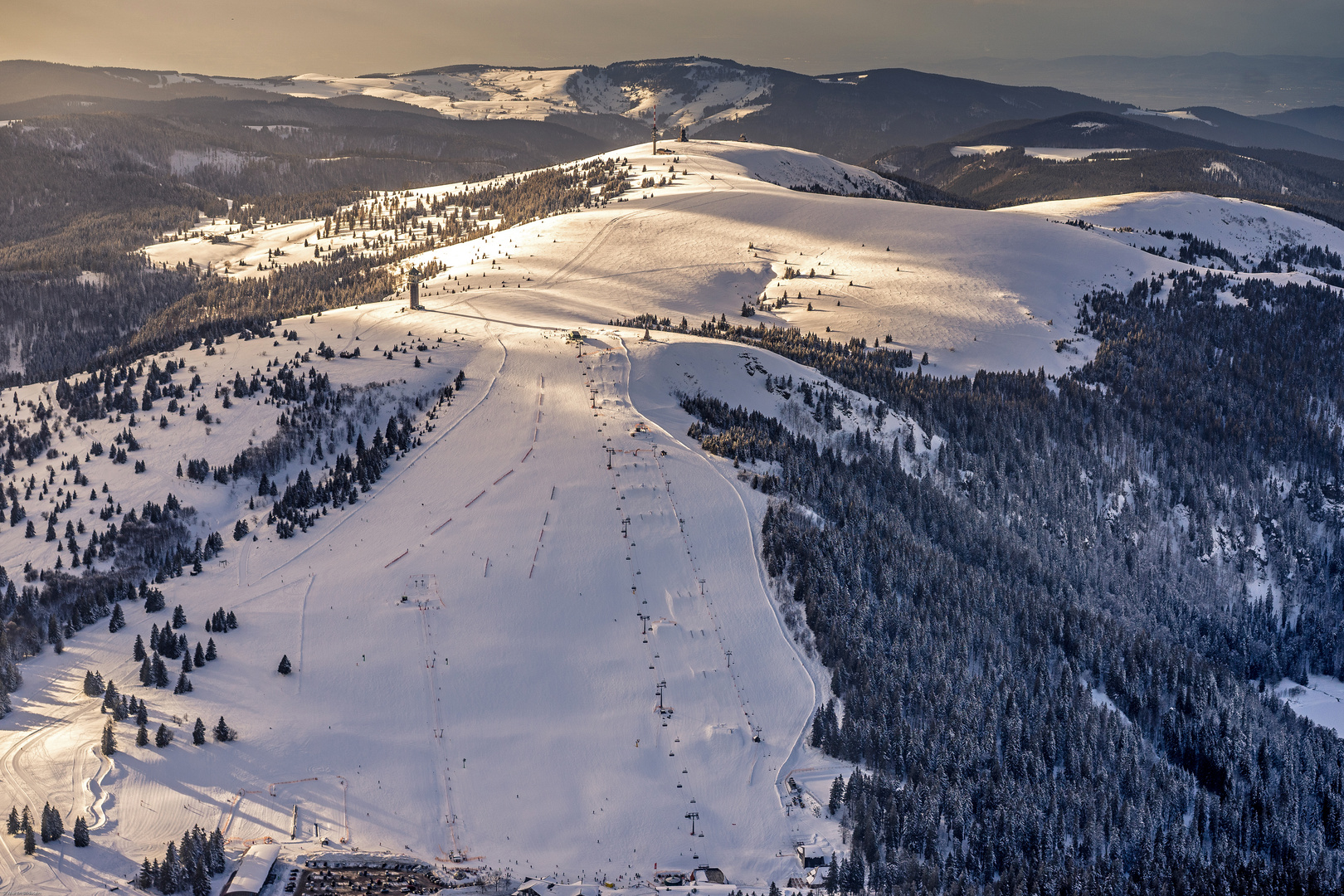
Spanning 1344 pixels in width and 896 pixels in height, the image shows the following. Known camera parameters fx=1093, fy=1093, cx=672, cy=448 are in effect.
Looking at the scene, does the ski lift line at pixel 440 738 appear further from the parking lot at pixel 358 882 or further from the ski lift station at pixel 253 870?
the ski lift station at pixel 253 870

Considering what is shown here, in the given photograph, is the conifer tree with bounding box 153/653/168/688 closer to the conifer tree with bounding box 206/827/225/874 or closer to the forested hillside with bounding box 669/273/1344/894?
the conifer tree with bounding box 206/827/225/874

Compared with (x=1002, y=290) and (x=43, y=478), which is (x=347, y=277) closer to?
(x=43, y=478)

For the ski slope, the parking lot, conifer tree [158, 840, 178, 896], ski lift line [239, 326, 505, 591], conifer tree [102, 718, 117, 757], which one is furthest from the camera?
ski lift line [239, 326, 505, 591]

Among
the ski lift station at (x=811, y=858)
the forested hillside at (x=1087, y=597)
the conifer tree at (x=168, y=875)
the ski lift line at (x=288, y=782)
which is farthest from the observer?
the forested hillside at (x=1087, y=597)

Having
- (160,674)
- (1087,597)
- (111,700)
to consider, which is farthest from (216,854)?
(1087,597)

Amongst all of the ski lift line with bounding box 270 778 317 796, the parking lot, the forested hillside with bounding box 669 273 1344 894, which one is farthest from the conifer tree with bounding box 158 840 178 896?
the forested hillside with bounding box 669 273 1344 894

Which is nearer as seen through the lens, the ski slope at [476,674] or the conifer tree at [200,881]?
the conifer tree at [200,881]

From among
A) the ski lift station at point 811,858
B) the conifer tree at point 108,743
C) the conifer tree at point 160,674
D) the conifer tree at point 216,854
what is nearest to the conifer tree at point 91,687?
the conifer tree at point 160,674
